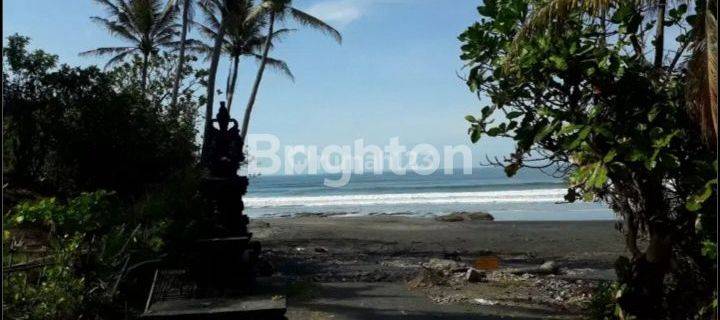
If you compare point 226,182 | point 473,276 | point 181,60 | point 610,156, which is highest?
point 181,60

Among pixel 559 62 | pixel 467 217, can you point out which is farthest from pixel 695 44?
pixel 467 217

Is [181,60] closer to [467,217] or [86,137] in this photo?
[86,137]

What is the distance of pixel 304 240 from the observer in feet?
64.6

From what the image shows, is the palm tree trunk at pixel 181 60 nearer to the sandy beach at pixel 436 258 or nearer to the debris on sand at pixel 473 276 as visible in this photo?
the sandy beach at pixel 436 258

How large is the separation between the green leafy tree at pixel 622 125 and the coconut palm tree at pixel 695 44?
2 cm

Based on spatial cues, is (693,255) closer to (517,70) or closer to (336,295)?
(517,70)

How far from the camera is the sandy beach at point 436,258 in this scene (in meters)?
8.03

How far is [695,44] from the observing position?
4.57 metres

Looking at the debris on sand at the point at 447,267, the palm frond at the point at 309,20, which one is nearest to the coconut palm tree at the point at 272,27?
the palm frond at the point at 309,20

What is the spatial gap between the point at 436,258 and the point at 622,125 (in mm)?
9467

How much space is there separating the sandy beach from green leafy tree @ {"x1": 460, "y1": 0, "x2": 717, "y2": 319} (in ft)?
7.24

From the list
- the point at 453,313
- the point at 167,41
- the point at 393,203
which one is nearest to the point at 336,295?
the point at 453,313

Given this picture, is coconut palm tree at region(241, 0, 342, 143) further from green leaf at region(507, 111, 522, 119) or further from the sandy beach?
green leaf at region(507, 111, 522, 119)

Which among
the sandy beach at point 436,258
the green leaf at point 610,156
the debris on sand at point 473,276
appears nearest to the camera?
the green leaf at point 610,156
